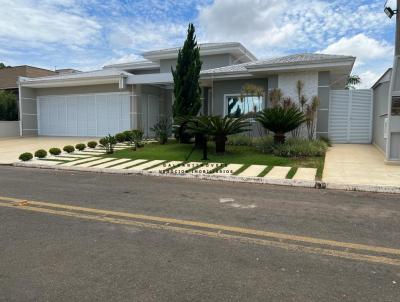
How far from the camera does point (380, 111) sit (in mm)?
13852

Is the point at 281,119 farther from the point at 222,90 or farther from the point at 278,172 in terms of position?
the point at 222,90

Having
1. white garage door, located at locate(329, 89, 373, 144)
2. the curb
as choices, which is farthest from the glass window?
the curb

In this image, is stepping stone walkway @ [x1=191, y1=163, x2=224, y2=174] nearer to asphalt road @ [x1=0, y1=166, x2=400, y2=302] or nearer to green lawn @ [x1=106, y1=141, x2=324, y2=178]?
green lawn @ [x1=106, y1=141, x2=324, y2=178]

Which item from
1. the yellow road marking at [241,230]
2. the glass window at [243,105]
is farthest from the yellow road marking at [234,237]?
the glass window at [243,105]

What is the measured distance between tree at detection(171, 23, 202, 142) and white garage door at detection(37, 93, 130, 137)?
6018 millimetres

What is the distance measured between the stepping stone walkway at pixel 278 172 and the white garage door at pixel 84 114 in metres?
13.1

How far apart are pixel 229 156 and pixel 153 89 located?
11636 millimetres

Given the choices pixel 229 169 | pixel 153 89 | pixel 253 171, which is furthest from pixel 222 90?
pixel 253 171

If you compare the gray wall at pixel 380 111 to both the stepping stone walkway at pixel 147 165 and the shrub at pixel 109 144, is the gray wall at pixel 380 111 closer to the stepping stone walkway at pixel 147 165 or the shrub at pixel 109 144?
the stepping stone walkway at pixel 147 165

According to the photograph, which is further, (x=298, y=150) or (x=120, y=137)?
(x=120, y=137)

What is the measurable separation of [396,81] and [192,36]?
909 cm

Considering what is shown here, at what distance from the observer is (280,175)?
9234mm

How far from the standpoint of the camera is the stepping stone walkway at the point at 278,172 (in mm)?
9103

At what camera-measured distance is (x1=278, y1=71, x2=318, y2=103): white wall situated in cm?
1516
